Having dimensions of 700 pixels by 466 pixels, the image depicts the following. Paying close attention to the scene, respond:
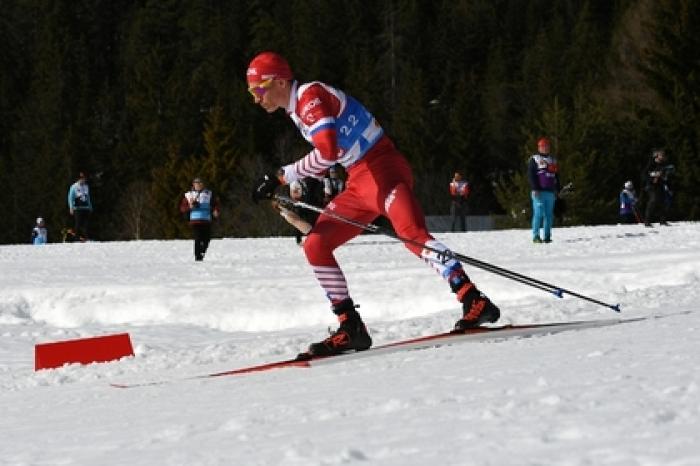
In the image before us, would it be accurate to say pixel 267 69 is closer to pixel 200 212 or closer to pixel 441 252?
pixel 441 252

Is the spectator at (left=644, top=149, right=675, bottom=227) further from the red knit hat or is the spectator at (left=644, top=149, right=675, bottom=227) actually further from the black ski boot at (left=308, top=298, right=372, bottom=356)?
the red knit hat

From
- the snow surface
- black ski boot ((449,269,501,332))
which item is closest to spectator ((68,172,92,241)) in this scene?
the snow surface

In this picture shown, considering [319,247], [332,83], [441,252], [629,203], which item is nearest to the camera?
[441,252]

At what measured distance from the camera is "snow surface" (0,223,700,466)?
10.7 feet

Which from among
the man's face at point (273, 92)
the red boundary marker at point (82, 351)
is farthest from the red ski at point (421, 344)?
the red boundary marker at point (82, 351)

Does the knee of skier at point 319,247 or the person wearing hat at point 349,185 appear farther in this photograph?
the knee of skier at point 319,247

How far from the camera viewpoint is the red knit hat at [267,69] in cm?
602

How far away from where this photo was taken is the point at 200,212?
17188 mm

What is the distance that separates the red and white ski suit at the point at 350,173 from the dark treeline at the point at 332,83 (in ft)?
98.1

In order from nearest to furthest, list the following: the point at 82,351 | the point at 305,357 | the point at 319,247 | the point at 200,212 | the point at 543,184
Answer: the point at 305,357 < the point at 319,247 < the point at 82,351 < the point at 543,184 < the point at 200,212

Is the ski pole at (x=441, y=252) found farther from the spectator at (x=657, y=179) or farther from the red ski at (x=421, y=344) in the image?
the spectator at (x=657, y=179)

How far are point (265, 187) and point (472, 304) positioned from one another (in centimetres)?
130

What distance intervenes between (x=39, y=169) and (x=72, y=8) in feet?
73.3

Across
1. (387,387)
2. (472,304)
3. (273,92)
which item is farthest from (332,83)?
(387,387)
